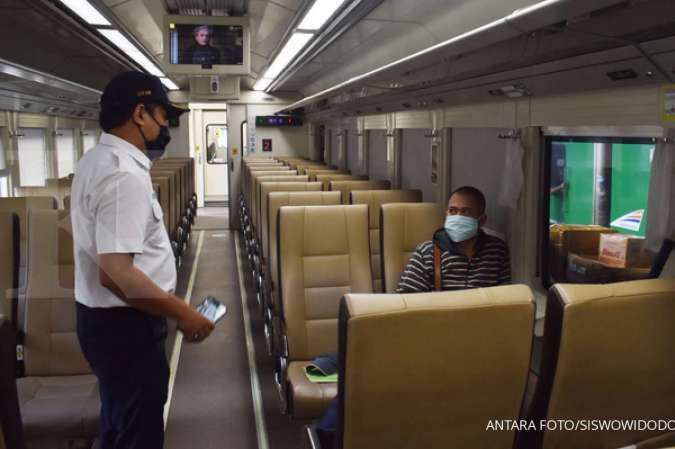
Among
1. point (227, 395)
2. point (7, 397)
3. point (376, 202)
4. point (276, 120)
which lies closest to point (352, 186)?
point (376, 202)

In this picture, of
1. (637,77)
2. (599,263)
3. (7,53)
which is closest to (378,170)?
(7,53)

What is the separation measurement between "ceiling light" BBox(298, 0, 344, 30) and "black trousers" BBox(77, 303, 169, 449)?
3120 millimetres

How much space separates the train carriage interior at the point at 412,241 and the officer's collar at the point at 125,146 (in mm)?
261

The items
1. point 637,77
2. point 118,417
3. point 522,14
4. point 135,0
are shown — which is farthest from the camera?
point 135,0

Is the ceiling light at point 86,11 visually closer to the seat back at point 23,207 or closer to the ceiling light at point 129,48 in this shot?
the ceiling light at point 129,48

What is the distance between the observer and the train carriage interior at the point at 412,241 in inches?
72.1

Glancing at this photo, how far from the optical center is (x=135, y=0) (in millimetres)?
6965

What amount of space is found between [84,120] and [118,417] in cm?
733

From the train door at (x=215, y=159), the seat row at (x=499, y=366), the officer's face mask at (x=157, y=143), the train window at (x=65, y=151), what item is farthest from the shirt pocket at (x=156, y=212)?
the train door at (x=215, y=159)

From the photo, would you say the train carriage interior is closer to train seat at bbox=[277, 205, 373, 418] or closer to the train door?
train seat at bbox=[277, 205, 373, 418]

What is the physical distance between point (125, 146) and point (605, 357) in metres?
1.83

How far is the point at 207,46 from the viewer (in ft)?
26.6

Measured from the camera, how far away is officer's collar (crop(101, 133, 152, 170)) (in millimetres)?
2486

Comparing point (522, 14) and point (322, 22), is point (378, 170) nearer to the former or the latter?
point (322, 22)
